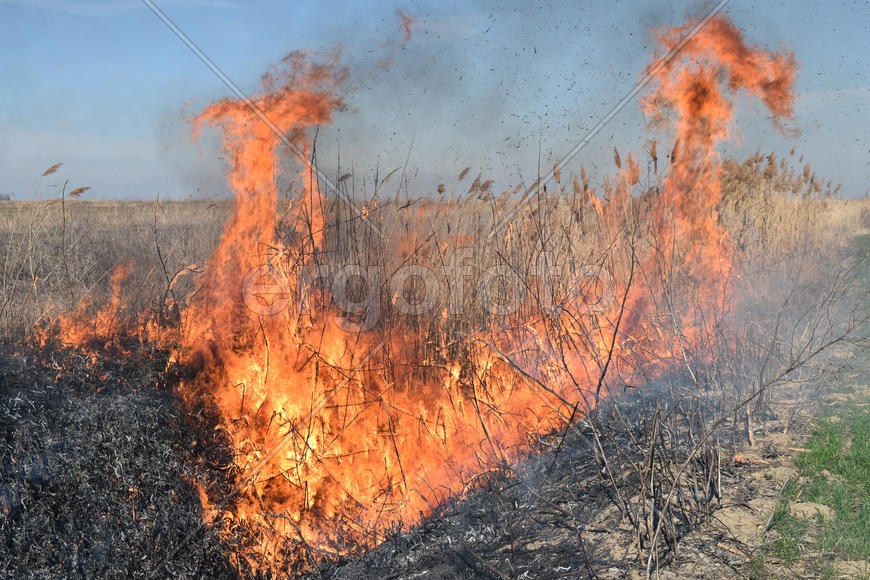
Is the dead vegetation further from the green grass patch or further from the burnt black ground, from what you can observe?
the green grass patch

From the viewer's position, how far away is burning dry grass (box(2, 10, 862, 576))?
3.20 metres

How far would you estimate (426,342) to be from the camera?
13.8 ft

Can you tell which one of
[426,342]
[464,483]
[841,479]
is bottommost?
[464,483]

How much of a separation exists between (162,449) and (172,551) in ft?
1.79

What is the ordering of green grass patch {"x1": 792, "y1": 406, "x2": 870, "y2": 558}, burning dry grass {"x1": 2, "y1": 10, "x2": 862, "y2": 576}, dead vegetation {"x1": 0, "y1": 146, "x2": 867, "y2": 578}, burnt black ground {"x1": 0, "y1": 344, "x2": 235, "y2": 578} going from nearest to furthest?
1. green grass patch {"x1": 792, "y1": 406, "x2": 870, "y2": 558}
2. dead vegetation {"x1": 0, "y1": 146, "x2": 867, "y2": 578}
3. burnt black ground {"x1": 0, "y1": 344, "x2": 235, "y2": 578}
4. burning dry grass {"x1": 2, "y1": 10, "x2": 862, "y2": 576}

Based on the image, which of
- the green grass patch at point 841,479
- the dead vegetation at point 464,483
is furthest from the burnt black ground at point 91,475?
the green grass patch at point 841,479

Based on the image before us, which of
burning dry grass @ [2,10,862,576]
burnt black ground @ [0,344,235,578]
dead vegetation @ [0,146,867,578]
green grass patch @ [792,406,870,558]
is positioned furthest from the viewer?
burning dry grass @ [2,10,862,576]

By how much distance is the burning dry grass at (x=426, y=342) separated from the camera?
126 inches

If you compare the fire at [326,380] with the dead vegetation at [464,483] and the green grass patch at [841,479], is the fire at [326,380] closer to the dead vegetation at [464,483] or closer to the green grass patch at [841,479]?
the dead vegetation at [464,483]

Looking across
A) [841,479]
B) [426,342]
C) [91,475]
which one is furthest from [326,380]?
[841,479]

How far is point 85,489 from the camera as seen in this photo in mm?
2900

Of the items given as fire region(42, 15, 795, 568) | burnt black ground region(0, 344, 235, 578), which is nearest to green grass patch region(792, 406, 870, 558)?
fire region(42, 15, 795, 568)

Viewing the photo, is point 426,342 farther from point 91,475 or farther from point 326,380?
point 91,475

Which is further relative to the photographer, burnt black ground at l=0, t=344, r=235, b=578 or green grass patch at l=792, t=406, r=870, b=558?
burnt black ground at l=0, t=344, r=235, b=578
